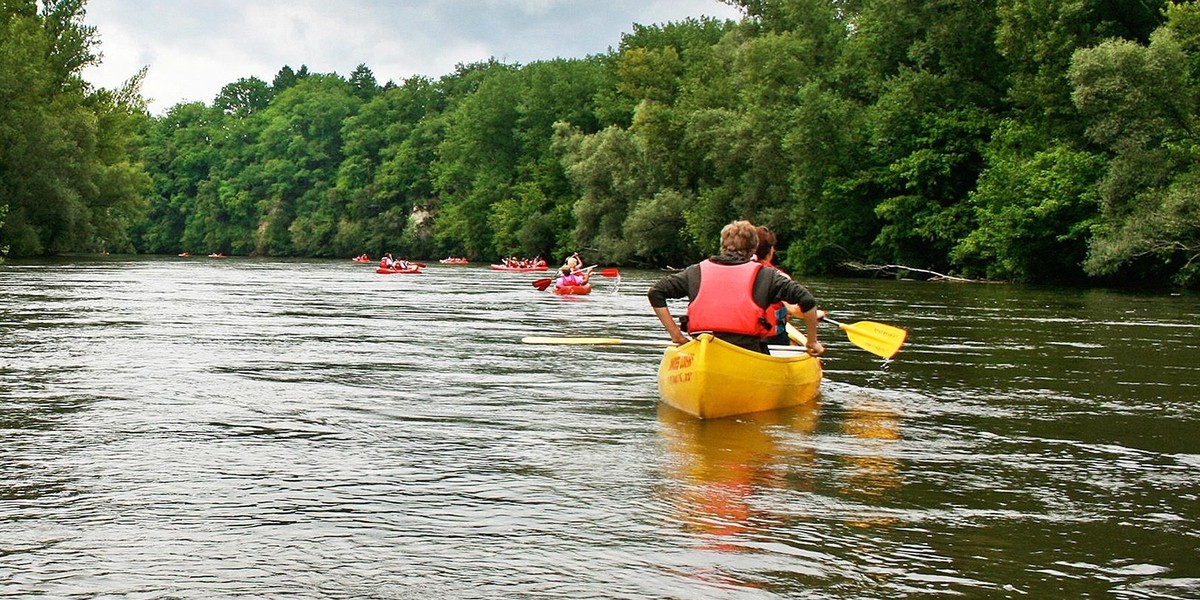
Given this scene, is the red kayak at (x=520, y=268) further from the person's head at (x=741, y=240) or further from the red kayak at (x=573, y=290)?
the person's head at (x=741, y=240)

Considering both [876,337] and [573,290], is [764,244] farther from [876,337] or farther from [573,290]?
[573,290]

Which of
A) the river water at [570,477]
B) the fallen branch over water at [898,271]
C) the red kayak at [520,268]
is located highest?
the fallen branch over water at [898,271]

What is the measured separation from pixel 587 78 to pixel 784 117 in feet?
102

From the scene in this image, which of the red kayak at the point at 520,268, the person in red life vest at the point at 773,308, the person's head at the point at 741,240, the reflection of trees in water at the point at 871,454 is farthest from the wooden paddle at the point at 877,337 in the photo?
the red kayak at the point at 520,268

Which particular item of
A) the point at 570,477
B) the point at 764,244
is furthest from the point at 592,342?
the point at 570,477

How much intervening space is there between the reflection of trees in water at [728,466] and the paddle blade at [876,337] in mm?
2519

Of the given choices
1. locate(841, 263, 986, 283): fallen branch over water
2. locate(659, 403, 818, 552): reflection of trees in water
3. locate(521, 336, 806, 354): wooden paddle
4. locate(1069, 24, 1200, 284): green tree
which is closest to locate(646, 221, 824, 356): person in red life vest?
locate(659, 403, 818, 552): reflection of trees in water

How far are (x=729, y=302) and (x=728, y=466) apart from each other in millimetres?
2186

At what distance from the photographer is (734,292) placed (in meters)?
9.09

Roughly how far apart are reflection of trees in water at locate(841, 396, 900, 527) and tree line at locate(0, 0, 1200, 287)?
70.7 ft

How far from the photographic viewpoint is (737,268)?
900 cm

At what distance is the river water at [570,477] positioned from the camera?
4.79 metres

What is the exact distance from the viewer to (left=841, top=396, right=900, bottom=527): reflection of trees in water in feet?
21.0

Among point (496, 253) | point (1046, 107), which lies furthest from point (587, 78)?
point (1046, 107)
